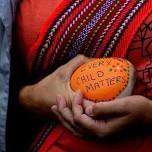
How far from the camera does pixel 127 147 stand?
91 centimetres

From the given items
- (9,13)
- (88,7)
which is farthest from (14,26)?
(88,7)

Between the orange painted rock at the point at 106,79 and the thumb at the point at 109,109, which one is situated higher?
the orange painted rock at the point at 106,79

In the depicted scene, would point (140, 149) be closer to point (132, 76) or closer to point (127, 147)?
point (127, 147)

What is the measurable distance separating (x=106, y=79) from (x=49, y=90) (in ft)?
0.48

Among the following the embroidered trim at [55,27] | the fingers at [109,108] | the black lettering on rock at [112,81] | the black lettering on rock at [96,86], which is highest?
the embroidered trim at [55,27]

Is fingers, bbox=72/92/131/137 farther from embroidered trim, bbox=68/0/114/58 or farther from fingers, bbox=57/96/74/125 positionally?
embroidered trim, bbox=68/0/114/58

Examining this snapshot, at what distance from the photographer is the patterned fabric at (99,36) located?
91cm

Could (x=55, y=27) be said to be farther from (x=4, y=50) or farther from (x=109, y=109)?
(x=109, y=109)

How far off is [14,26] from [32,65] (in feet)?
0.30

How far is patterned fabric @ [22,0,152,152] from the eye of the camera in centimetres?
91

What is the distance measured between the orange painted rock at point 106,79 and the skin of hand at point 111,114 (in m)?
0.02

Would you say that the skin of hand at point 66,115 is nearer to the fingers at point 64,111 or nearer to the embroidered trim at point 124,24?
the fingers at point 64,111

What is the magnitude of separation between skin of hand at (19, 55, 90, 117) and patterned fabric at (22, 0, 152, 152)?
1.4 inches

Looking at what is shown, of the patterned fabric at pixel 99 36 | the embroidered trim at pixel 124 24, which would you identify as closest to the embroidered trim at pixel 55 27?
the patterned fabric at pixel 99 36
